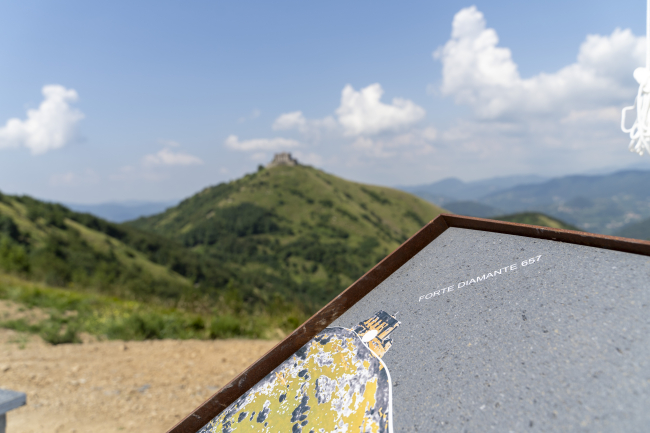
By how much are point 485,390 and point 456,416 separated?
0.33 feet

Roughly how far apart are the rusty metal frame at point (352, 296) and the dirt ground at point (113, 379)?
106 inches

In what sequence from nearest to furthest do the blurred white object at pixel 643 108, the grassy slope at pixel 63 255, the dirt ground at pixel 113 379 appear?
the blurred white object at pixel 643 108 → the dirt ground at pixel 113 379 → the grassy slope at pixel 63 255

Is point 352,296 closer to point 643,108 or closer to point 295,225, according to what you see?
point 643,108

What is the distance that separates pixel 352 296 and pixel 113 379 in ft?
13.6

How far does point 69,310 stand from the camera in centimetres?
667

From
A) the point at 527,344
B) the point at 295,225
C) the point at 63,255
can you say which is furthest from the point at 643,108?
the point at 295,225

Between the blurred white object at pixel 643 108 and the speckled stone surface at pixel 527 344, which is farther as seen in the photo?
the blurred white object at pixel 643 108

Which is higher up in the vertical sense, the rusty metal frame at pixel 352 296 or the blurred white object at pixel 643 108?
the blurred white object at pixel 643 108

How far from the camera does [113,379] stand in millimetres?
4379

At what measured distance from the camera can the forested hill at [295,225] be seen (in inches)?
2493

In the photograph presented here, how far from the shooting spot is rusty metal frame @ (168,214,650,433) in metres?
1.21

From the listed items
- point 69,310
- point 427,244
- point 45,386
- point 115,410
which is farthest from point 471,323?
point 69,310

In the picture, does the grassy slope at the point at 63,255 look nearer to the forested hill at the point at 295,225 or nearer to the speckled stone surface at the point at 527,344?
the speckled stone surface at the point at 527,344

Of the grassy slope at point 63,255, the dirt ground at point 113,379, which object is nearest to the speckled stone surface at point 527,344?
the dirt ground at point 113,379
